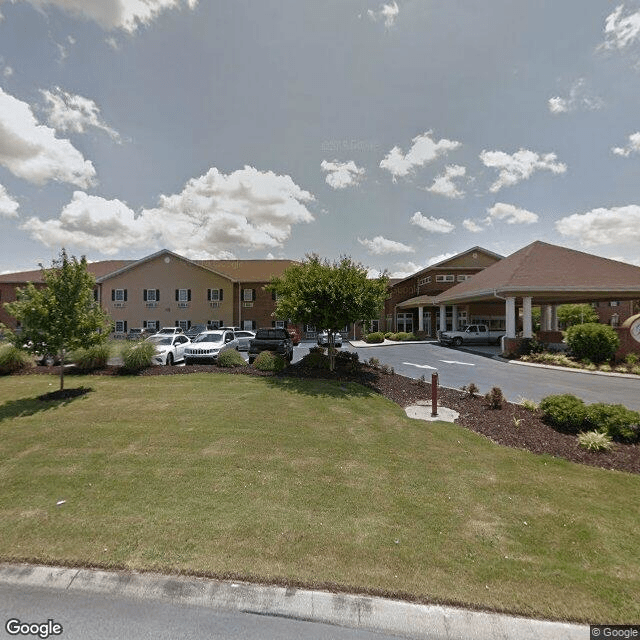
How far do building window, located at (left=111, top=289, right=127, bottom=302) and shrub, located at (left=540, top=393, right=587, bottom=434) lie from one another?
130 feet

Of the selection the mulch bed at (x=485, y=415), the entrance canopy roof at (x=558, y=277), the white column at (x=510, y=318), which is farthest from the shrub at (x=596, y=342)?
the mulch bed at (x=485, y=415)

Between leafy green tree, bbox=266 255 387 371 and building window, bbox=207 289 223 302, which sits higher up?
building window, bbox=207 289 223 302

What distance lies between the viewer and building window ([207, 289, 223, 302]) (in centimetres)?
3638

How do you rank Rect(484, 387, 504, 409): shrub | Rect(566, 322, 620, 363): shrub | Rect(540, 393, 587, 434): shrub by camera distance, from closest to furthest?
Rect(540, 393, 587, 434): shrub, Rect(484, 387, 504, 409): shrub, Rect(566, 322, 620, 363): shrub

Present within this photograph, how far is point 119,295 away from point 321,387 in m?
34.6

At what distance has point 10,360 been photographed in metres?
12.4

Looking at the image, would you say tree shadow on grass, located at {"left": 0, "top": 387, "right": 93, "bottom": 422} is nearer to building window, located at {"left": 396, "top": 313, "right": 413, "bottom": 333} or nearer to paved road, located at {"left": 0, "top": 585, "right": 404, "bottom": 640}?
paved road, located at {"left": 0, "top": 585, "right": 404, "bottom": 640}

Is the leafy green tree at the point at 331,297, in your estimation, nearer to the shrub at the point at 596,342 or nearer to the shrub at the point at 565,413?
the shrub at the point at 565,413

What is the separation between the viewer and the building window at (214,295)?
1432 inches

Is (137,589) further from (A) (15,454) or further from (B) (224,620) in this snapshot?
(A) (15,454)

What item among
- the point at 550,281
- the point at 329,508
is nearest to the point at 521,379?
the point at 550,281

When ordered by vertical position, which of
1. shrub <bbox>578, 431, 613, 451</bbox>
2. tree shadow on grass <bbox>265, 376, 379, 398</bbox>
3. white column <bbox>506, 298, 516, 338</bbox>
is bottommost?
shrub <bbox>578, 431, 613, 451</bbox>

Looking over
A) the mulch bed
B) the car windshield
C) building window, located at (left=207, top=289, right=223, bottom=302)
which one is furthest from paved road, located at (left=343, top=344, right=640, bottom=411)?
building window, located at (left=207, top=289, right=223, bottom=302)

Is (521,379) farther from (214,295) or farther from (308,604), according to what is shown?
(214,295)
